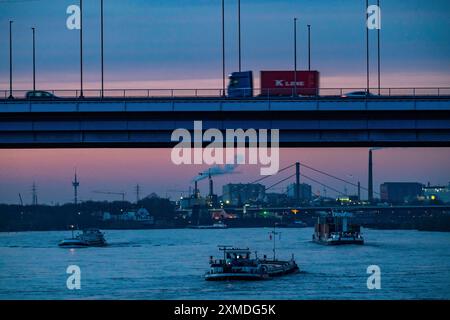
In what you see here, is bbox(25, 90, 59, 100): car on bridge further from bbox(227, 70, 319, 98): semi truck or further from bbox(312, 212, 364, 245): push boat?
bbox(312, 212, 364, 245): push boat

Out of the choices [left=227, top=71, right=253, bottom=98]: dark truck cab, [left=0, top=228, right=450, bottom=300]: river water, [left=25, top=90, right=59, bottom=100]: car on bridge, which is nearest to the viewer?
[left=25, top=90, right=59, bottom=100]: car on bridge

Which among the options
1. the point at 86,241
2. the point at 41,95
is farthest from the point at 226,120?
the point at 86,241

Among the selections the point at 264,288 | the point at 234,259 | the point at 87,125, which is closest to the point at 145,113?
the point at 87,125

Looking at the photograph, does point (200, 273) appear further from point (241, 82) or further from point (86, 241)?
point (86, 241)

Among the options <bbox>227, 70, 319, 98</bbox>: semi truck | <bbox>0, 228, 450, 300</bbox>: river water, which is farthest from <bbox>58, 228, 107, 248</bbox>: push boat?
<bbox>227, 70, 319, 98</bbox>: semi truck

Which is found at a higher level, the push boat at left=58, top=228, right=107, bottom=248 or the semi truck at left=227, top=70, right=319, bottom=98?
the semi truck at left=227, top=70, right=319, bottom=98
